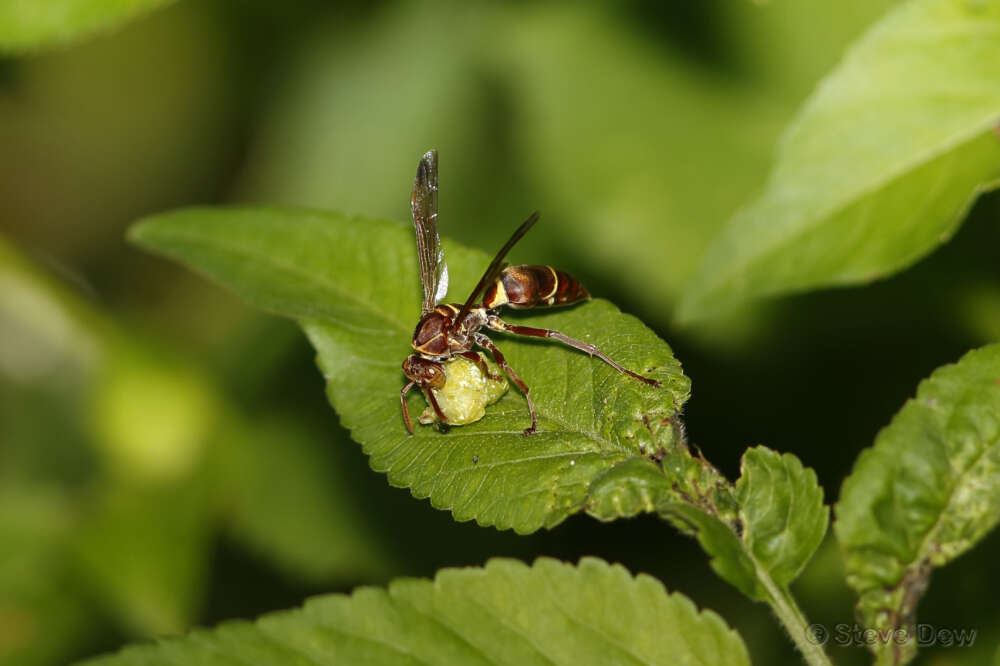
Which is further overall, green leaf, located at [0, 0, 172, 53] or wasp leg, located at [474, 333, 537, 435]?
green leaf, located at [0, 0, 172, 53]

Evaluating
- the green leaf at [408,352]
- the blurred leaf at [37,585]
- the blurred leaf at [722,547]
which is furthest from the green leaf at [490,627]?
the blurred leaf at [37,585]

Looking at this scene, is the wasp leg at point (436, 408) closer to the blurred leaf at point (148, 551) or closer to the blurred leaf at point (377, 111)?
the blurred leaf at point (148, 551)

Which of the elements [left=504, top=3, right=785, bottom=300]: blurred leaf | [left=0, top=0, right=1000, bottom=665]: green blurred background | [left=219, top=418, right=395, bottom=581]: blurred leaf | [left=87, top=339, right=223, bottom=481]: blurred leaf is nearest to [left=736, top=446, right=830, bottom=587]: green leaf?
[left=0, top=0, right=1000, bottom=665]: green blurred background

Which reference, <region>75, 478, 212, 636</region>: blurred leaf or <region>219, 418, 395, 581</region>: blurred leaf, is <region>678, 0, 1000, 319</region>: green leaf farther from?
<region>75, 478, 212, 636</region>: blurred leaf

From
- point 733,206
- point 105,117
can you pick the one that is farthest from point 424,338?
point 105,117

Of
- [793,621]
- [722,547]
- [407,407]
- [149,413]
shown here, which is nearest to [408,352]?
[407,407]

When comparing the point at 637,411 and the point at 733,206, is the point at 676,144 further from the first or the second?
the point at 637,411
